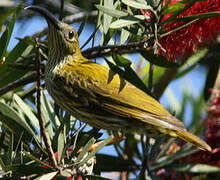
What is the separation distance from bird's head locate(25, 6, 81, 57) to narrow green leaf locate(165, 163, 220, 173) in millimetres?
938

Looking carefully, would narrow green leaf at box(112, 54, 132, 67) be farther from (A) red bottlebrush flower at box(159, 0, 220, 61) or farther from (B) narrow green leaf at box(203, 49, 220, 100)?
(B) narrow green leaf at box(203, 49, 220, 100)

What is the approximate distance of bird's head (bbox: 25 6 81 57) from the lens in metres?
2.16

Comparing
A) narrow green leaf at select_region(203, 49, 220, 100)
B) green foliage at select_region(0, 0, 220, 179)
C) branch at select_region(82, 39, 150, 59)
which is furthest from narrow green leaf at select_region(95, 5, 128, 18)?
narrow green leaf at select_region(203, 49, 220, 100)

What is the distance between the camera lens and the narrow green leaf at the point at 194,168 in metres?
2.39

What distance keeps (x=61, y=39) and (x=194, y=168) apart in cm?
115

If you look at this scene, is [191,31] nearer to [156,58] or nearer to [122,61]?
[156,58]

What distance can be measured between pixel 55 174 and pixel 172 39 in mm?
887

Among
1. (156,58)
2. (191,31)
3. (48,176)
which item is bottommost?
(48,176)

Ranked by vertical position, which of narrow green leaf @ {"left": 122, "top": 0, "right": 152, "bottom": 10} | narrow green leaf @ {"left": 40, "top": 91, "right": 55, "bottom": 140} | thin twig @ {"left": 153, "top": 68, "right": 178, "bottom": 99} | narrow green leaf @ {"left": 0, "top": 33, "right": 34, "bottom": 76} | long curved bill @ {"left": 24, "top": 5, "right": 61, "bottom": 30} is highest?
narrow green leaf @ {"left": 122, "top": 0, "right": 152, "bottom": 10}

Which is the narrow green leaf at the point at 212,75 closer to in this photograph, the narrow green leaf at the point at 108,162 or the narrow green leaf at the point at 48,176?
the narrow green leaf at the point at 108,162

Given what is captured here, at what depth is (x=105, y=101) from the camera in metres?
2.14

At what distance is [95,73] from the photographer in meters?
2.17

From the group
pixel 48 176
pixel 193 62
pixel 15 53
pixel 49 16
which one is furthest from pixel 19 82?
pixel 193 62

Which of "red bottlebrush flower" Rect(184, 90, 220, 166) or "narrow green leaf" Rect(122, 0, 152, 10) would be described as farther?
"red bottlebrush flower" Rect(184, 90, 220, 166)
